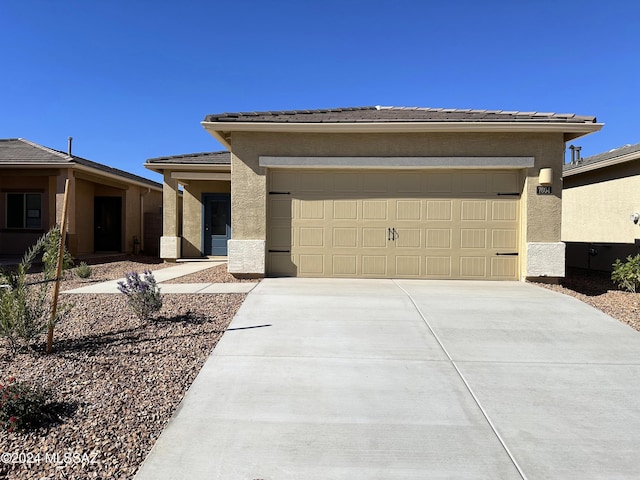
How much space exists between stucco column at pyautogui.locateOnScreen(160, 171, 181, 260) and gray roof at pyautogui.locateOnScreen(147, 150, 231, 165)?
0.54m

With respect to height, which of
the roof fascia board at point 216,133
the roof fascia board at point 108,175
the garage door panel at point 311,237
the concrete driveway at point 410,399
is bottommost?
the concrete driveway at point 410,399

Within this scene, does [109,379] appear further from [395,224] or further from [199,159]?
[199,159]

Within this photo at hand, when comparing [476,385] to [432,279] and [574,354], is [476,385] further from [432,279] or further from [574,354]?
[432,279]

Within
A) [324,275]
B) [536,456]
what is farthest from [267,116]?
[536,456]

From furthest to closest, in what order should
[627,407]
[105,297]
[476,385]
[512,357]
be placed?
[105,297]
[512,357]
[476,385]
[627,407]

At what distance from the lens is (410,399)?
382 cm

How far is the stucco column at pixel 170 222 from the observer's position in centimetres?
1484

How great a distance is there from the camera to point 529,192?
9.05 metres

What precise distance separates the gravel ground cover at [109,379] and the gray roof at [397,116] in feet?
13.9

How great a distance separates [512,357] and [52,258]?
568cm

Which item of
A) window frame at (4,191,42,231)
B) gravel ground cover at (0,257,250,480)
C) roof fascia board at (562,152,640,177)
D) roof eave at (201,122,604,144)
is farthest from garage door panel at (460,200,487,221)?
window frame at (4,191,42,231)

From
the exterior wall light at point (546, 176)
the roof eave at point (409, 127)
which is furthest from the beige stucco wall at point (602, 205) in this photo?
the exterior wall light at point (546, 176)

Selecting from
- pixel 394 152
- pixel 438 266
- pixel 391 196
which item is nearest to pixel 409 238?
pixel 438 266

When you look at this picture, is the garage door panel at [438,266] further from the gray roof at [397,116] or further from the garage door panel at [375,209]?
the gray roof at [397,116]
